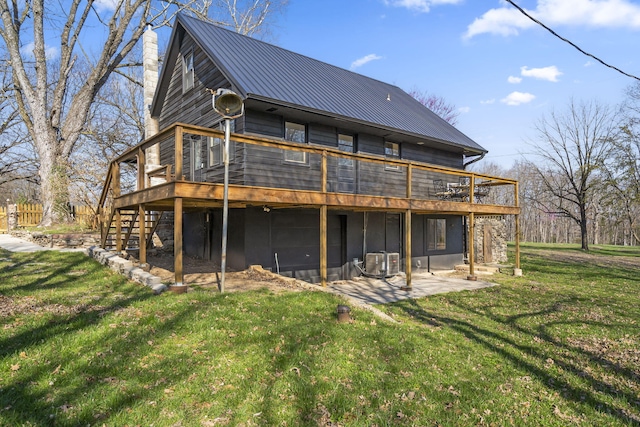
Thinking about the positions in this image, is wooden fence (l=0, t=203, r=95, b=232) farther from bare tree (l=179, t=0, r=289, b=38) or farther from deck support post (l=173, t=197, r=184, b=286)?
bare tree (l=179, t=0, r=289, b=38)

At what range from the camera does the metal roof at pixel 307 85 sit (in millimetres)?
10211

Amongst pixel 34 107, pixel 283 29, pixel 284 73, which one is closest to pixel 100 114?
pixel 34 107

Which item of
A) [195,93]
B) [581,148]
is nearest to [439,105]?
[581,148]

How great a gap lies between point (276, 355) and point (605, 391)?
3.70 metres

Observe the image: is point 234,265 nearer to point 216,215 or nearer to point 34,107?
point 216,215

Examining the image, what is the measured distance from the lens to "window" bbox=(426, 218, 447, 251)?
14.6 meters

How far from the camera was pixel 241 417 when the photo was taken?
3154 mm

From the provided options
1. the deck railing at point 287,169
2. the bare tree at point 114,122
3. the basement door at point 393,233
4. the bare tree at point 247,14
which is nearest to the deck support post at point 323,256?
the deck railing at point 287,169

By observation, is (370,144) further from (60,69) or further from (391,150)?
(60,69)


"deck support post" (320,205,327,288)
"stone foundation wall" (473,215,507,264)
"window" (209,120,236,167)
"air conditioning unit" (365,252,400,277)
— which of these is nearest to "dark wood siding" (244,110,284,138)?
"window" (209,120,236,167)

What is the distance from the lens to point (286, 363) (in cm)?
412

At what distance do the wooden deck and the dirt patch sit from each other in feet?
2.53

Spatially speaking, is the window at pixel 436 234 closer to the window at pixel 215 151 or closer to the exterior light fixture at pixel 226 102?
the window at pixel 215 151

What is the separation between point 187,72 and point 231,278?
7.84 m
